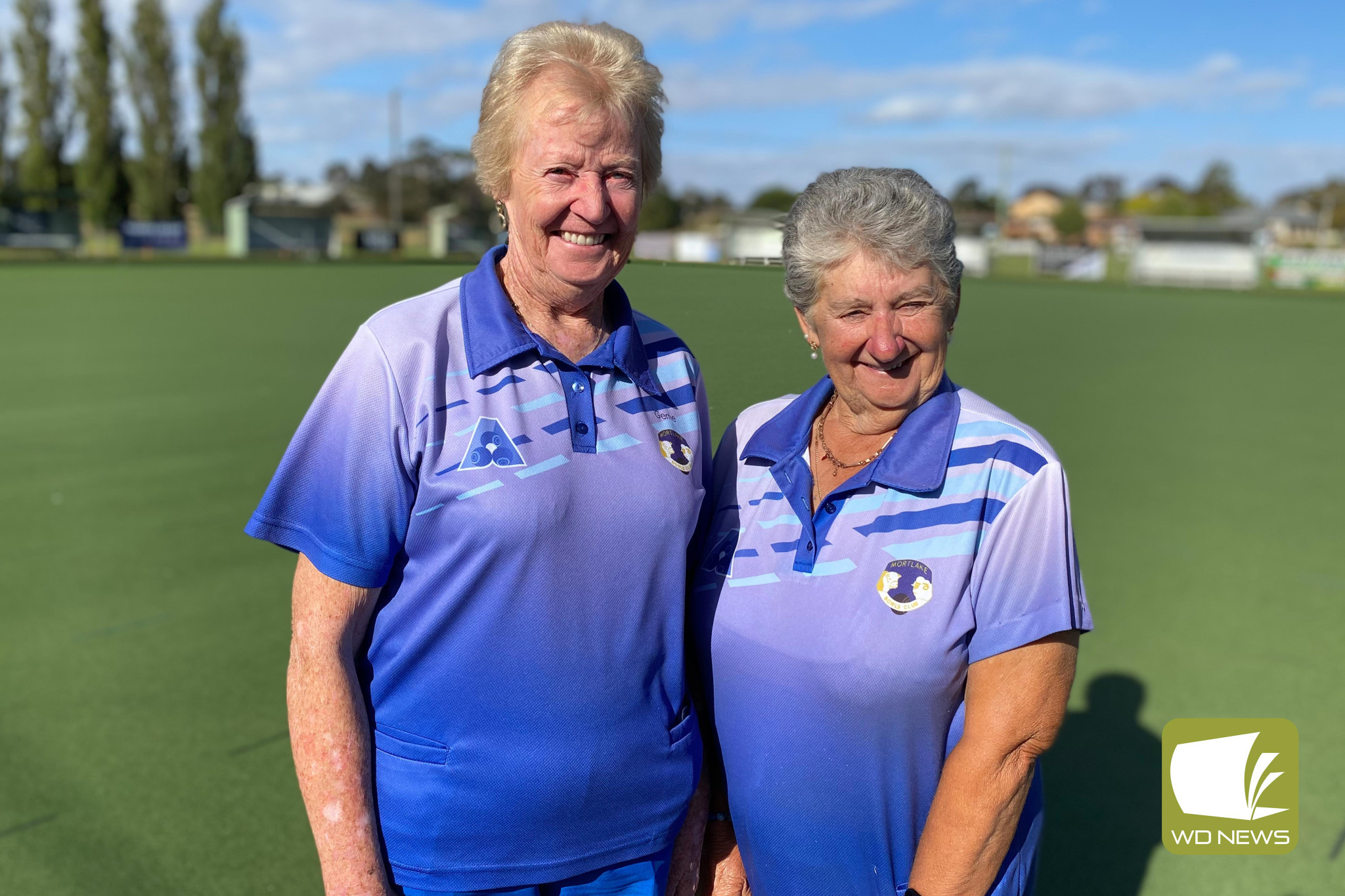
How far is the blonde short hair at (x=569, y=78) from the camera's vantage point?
1.85 m

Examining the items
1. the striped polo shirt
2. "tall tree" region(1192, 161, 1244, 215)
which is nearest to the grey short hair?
the striped polo shirt

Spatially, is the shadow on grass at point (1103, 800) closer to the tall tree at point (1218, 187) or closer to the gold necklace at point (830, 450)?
the gold necklace at point (830, 450)

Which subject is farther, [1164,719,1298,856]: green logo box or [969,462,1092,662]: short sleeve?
[1164,719,1298,856]: green logo box

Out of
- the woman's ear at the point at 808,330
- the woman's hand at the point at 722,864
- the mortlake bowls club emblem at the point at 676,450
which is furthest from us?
the woman's hand at the point at 722,864

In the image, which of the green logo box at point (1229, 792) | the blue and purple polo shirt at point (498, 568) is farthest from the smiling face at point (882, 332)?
the green logo box at point (1229, 792)

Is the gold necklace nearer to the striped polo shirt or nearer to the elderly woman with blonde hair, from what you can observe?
the striped polo shirt

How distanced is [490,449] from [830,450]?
2.42 feet

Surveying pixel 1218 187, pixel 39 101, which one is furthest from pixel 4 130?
pixel 1218 187

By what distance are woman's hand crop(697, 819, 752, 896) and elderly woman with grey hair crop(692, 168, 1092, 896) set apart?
0.46ft

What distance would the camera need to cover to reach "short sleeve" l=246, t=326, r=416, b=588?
1691mm

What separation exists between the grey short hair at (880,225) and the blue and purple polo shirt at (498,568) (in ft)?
1.36

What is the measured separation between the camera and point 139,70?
50.2 meters

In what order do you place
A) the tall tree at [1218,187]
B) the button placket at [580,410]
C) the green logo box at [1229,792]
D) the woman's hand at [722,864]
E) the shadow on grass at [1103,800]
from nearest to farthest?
the button placket at [580,410], the woman's hand at [722,864], the green logo box at [1229,792], the shadow on grass at [1103,800], the tall tree at [1218,187]

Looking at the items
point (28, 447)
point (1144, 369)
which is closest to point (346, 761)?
point (28, 447)
